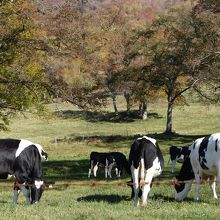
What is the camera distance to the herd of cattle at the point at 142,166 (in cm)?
1299

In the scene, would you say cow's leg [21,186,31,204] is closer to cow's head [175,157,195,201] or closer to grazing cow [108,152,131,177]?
cow's head [175,157,195,201]

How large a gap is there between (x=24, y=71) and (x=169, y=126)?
27959 millimetres

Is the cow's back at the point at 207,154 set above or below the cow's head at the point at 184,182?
above

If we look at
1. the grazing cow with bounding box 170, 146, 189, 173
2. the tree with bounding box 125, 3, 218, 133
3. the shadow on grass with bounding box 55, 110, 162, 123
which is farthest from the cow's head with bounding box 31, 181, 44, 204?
the shadow on grass with bounding box 55, 110, 162, 123

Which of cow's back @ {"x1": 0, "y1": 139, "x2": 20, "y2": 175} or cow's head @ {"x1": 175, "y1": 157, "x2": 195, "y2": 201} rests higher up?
cow's back @ {"x1": 0, "y1": 139, "x2": 20, "y2": 175}

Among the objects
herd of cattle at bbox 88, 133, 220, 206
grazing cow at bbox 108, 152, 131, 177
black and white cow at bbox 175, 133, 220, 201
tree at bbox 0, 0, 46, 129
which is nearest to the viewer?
herd of cattle at bbox 88, 133, 220, 206

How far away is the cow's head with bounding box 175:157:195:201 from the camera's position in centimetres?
1359

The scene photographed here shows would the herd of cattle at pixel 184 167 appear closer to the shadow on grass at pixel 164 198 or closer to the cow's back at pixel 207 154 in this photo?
the cow's back at pixel 207 154

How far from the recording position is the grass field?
10.4 metres

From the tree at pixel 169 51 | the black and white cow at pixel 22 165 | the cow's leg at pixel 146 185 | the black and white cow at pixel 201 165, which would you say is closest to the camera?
the cow's leg at pixel 146 185

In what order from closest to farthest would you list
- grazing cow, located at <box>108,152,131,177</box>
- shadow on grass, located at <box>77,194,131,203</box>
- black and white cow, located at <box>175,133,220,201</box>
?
black and white cow, located at <box>175,133,220,201</box>, shadow on grass, located at <box>77,194,131,203</box>, grazing cow, located at <box>108,152,131,177</box>

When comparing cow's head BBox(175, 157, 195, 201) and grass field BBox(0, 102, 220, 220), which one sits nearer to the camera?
grass field BBox(0, 102, 220, 220)

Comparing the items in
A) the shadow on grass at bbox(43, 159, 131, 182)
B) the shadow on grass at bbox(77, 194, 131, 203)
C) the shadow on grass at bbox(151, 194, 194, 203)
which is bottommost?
the shadow on grass at bbox(43, 159, 131, 182)

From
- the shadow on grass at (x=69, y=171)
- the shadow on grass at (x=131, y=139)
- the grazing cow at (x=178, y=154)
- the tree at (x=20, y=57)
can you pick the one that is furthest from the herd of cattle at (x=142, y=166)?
the shadow on grass at (x=131, y=139)
